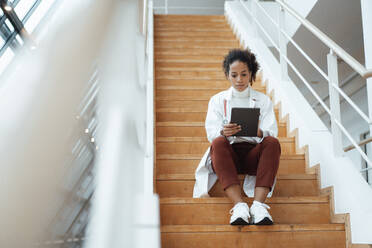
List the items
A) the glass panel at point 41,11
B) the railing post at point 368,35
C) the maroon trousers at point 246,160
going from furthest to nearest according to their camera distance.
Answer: the railing post at point 368,35
the maroon trousers at point 246,160
the glass panel at point 41,11

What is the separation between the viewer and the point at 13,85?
0.28m

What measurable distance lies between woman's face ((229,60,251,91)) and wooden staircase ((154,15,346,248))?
1.38ft

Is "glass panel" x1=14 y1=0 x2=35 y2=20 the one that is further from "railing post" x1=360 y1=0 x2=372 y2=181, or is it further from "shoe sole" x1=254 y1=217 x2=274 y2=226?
"shoe sole" x1=254 y1=217 x2=274 y2=226

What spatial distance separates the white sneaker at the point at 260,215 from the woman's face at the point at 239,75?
27.7 inches

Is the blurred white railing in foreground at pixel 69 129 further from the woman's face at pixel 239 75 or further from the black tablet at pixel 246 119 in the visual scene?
the woman's face at pixel 239 75

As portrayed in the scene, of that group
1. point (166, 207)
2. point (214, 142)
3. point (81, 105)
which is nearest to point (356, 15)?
point (214, 142)

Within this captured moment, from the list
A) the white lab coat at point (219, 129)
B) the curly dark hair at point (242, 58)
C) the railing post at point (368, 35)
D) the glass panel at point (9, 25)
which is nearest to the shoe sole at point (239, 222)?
the white lab coat at point (219, 129)

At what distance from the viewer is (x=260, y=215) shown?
1648mm

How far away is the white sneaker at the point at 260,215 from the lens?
64.4 inches

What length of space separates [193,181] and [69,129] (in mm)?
1820

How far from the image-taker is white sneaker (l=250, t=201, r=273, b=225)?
5.37 feet

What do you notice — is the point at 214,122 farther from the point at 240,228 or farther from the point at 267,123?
the point at 240,228

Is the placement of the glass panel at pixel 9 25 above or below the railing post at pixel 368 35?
above

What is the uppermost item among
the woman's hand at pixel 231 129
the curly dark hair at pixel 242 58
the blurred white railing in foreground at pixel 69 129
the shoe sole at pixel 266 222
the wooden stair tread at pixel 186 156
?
the curly dark hair at pixel 242 58
